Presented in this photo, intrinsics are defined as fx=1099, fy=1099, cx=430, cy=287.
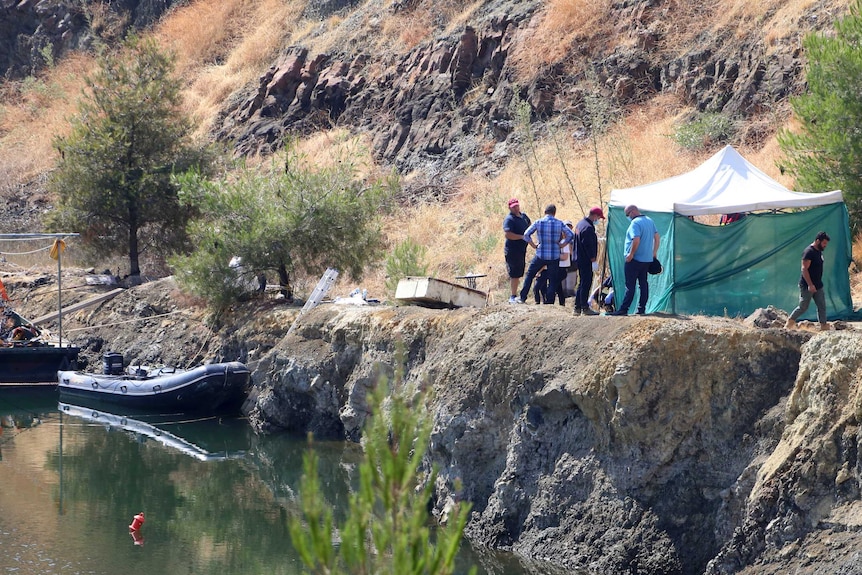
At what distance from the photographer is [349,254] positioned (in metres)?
24.7

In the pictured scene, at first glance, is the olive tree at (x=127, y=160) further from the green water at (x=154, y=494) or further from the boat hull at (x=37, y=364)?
the green water at (x=154, y=494)

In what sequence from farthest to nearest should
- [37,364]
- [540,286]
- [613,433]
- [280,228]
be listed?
[37,364] < [280,228] < [540,286] < [613,433]

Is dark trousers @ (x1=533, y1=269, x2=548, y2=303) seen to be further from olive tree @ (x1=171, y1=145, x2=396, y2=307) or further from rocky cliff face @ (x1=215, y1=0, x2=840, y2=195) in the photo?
rocky cliff face @ (x1=215, y1=0, x2=840, y2=195)

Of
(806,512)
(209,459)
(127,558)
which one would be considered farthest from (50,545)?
(806,512)

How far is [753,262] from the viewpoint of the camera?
15.4m

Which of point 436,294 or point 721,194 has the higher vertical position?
point 721,194

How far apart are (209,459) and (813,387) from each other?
11.7 m

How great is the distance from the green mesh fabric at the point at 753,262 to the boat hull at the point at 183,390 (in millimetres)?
10152

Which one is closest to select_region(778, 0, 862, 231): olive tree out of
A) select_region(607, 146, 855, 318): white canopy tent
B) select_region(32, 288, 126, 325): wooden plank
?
select_region(607, 146, 855, 318): white canopy tent

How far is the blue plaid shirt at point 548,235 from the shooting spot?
1606cm

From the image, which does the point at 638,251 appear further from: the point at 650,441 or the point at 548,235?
the point at 650,441

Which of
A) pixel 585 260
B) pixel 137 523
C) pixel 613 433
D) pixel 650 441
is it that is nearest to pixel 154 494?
pixel 137 523

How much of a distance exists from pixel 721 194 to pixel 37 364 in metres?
18.3

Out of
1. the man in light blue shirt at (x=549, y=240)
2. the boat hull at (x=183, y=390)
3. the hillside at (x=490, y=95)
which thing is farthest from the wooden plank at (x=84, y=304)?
the man in light blue shirt at (x=549, y=240)
